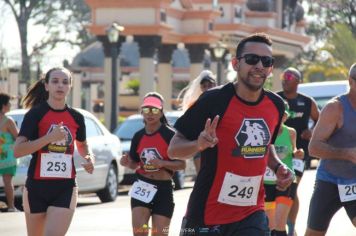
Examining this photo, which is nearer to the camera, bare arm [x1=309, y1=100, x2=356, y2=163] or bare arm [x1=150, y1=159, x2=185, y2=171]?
bare arm [x1=309, y1=100, x2=356, y2=163]

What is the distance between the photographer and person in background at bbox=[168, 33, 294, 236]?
25.2ft

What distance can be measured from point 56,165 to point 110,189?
10565 mm

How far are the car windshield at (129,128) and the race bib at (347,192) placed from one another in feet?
50.6

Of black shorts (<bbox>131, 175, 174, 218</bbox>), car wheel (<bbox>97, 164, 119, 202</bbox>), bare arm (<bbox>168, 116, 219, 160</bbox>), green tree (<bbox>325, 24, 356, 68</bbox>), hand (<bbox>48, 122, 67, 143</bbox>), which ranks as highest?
bare arm (<bbox>168, 116, 219, 160</bbox>)

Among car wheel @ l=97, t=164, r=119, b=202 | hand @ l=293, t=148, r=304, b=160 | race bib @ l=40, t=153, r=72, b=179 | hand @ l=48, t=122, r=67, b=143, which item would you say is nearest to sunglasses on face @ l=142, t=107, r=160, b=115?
race bib @ l=40, t=153, r=72, b=179

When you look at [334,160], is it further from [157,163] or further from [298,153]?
[298,153]

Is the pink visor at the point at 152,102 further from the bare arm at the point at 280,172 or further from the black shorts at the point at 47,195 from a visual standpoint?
the bare arm at the point at 280,172

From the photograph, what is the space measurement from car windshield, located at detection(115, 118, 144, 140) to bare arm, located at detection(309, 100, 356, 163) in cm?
1560

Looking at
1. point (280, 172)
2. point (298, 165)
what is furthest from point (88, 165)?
point (298, 165)

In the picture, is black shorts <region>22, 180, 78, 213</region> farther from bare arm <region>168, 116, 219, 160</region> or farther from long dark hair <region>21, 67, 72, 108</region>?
bare arm <region>168, 116, 219, 160</region>

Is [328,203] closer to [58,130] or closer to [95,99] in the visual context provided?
[58,130]

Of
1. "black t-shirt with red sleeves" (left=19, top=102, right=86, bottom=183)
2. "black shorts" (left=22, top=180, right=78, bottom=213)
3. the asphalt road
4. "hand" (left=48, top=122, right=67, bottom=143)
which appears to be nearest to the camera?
"hand" (left=48, top=122, right=67, bottom=143)

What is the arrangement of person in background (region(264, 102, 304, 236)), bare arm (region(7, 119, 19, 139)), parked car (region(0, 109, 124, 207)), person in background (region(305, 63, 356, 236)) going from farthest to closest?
parked car (region(0, 109, 124, 207)) → bare arm (region(7, 119, 19, 139)) → person in background (region(264, 102, 304, 236)) → person in background (region(305, 63, 356, 236))

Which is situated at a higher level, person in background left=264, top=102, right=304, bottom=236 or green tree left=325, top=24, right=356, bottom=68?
person in background left=264, top=102, right=304, bottom=236
